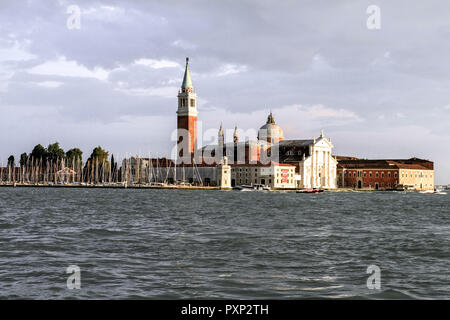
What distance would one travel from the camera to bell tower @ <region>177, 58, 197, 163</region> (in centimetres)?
9556

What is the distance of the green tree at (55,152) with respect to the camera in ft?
327

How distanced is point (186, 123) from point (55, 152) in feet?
77.5

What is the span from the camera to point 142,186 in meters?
88.7

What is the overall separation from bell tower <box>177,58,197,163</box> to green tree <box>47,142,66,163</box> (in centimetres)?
2063

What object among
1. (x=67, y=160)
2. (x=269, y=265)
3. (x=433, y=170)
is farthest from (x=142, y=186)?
(x=269, y=265)

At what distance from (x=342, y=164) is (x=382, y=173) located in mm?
8928

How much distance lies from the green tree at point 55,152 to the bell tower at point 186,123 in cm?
2063

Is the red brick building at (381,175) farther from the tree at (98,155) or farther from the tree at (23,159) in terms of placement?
the tree at (23,159)

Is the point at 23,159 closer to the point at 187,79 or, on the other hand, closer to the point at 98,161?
the point at 98,161

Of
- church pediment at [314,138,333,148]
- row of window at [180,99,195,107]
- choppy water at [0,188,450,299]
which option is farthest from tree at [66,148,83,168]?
choppy water at [0,188,450,299]

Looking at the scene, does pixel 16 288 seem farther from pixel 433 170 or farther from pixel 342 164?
pixel 433 170

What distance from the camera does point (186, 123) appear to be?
9556cm

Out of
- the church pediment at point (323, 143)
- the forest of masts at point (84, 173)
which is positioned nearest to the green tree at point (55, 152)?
the forest of masts at point (84, 173)

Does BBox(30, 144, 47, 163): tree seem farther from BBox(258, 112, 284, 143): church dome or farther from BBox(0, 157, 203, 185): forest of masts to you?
BBox(258, 112, 284, 143): church dome
